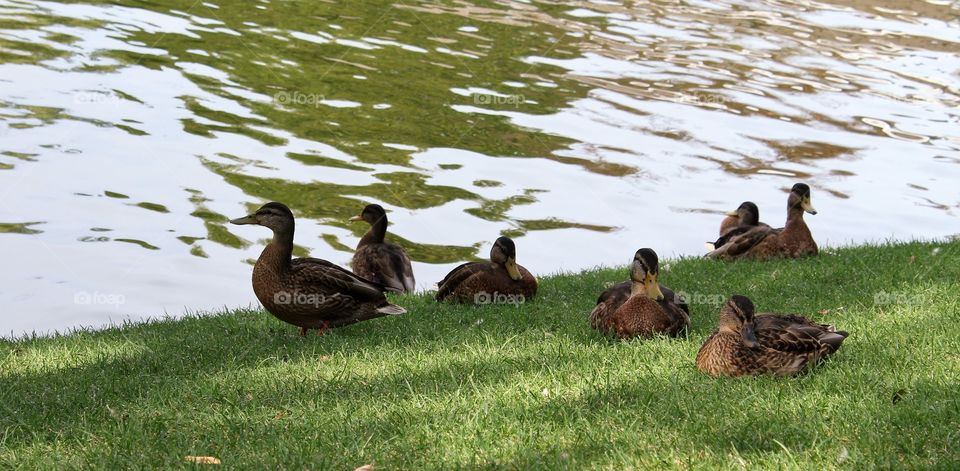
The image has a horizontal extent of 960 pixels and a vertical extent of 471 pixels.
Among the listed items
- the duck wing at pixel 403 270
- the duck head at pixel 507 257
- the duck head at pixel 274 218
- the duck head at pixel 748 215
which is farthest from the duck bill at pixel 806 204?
the duck head at pixel 274 218

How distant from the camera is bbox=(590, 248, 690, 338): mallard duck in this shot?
9.16 metres

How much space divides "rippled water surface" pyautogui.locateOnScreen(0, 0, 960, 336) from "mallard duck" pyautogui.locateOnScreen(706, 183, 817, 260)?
3324mm

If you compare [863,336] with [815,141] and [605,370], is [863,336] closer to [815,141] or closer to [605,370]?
[605,370]

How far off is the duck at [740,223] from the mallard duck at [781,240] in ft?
0.72

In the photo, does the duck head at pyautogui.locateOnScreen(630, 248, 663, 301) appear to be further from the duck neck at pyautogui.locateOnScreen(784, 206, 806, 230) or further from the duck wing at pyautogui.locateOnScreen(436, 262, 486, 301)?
the duck neck at pyautogui.locateOnScreen(784, 206, 806, 230)

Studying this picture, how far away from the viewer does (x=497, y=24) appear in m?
33.8

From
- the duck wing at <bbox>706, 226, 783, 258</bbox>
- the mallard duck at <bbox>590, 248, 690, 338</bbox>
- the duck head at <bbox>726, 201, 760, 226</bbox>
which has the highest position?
the mallard duck at <bbox>590, 248, 690, 338</bbox>

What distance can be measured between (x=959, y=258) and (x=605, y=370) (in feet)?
20.8

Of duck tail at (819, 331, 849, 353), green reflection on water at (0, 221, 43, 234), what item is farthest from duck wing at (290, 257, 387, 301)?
green reflection on water at (0, 221, 43, 234)

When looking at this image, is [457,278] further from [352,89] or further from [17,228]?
[352,89]

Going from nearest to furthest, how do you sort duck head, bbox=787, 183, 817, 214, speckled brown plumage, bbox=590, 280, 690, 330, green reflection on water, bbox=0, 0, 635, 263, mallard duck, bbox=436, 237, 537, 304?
speckled brown plumage, bbox=590, 280, 690, 330
mallard duck, bbox=436, 237, 537, 304
duck head, bbox=787, 183, 817, 214
green reflection on water, bbox=0, 0, 635, 263

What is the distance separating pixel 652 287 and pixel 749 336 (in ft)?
5.55

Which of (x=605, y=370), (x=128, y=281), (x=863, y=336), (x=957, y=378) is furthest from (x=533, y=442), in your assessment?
(x=128, y=281)

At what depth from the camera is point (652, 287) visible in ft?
30.7
